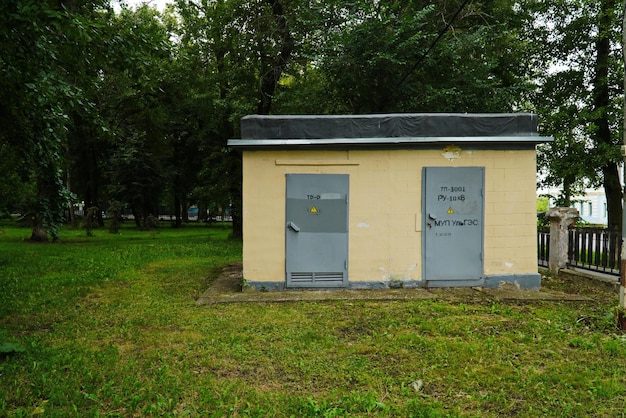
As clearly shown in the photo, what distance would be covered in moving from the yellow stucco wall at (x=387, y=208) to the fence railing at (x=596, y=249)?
1572mm

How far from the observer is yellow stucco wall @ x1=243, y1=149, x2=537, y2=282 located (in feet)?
23.5

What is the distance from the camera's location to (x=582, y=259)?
28.2 feet

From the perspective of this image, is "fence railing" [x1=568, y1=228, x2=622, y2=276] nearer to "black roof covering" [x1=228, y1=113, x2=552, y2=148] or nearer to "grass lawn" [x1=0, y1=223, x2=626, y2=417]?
"grass lawn" [x1=0, y1=223, x2=626, y2=417]

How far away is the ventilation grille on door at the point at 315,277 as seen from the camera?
7191mm

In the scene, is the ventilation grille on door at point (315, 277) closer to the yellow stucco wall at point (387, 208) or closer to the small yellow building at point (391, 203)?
the small yellow building at point (391, 203)

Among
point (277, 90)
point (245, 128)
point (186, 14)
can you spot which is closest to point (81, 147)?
point (186, 14)

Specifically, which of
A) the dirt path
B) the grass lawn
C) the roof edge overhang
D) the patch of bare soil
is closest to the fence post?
the patch of bare soil

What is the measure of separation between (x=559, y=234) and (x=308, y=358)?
676cm

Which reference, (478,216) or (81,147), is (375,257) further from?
(81,147)

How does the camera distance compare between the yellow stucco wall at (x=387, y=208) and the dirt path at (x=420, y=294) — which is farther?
the yellow stucco wall at (x=387, y=208)

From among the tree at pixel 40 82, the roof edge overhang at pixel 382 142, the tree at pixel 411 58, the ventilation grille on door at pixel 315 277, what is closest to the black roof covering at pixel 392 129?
the roof edge overhang at pixel 382 142

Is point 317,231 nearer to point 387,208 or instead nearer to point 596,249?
point 387,208

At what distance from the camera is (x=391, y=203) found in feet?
23.9

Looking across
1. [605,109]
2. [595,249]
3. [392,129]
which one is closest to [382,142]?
[392,129]
